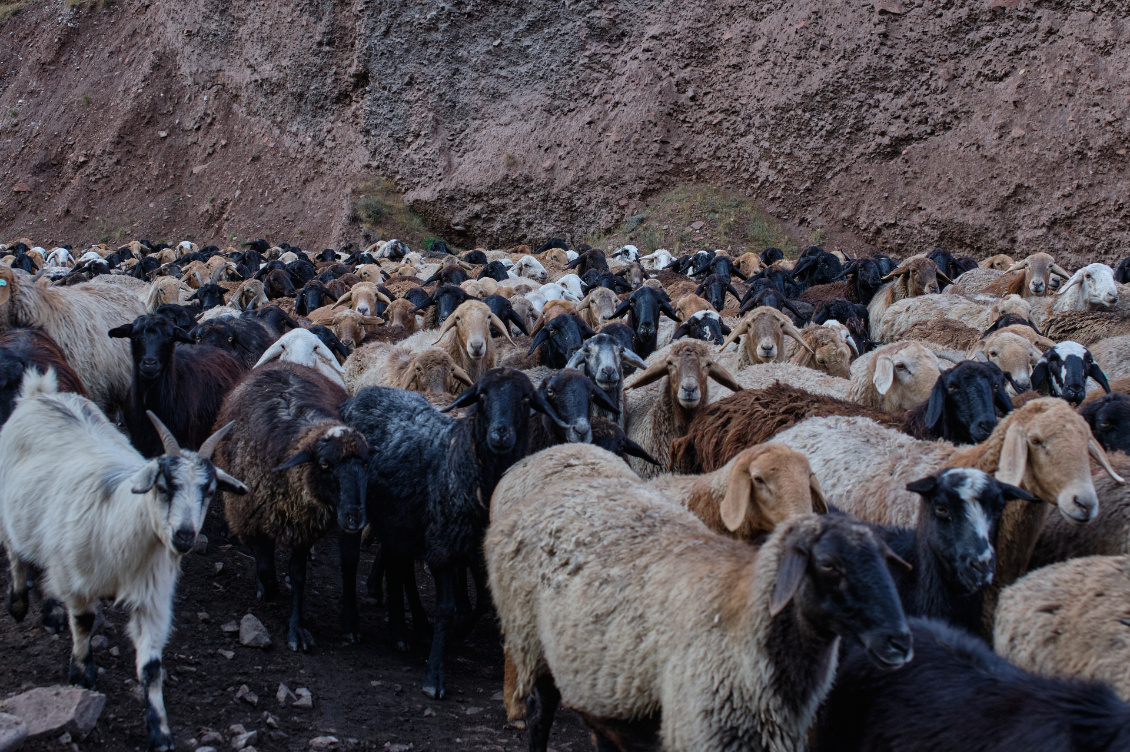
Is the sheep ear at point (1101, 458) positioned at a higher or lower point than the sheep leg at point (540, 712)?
higher

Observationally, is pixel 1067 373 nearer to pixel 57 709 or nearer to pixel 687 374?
pixel 687 374

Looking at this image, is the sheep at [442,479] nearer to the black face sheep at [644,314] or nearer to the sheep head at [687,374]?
the sheep head at [687,374]

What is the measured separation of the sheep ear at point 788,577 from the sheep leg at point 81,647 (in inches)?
122

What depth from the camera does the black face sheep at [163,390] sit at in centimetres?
678

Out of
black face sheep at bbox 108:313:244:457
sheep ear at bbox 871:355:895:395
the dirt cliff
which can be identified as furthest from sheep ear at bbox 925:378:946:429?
the dirt cliff

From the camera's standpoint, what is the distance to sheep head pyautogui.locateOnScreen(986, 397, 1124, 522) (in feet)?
13.9

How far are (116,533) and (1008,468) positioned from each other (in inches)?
157

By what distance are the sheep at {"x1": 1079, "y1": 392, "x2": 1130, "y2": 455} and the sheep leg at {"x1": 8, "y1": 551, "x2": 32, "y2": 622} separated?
19.4 ft

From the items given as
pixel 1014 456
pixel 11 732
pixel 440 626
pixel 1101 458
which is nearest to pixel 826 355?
pixel 1101 458

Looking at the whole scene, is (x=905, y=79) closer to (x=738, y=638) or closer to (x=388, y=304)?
(x=388, y=304)

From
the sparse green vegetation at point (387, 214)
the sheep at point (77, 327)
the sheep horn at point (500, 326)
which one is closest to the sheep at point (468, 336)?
the sheep horn at point (500, 326)

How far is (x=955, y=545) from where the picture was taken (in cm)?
384

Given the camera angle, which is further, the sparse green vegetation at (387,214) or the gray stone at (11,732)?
the sparse green vegetation at (387,214)

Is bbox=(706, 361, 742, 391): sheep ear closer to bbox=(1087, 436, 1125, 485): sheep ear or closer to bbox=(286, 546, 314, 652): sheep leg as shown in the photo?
bbox=(1087, 436, 1125, 485): sheep ear
